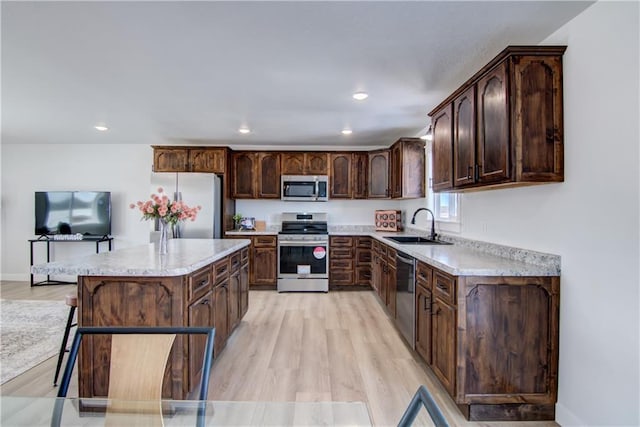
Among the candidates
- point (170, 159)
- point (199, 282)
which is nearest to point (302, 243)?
point (170, 159)

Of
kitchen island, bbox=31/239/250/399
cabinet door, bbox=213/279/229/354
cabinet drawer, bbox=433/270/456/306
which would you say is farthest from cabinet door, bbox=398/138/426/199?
kitchen island, bbox=31/239/250/399

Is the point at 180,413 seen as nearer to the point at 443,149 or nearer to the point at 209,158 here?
the point at 443,149

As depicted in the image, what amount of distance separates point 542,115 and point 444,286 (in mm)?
1209

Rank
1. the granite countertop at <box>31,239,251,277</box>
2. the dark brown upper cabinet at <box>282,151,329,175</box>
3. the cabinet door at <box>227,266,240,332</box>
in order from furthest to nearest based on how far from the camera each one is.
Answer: the dark brown upper cabinet at <box>282,151,329,175</box>
the cabinet door at <box>227,266,240,332</box>
the granite countertop at <box>31,239,251,277</box>

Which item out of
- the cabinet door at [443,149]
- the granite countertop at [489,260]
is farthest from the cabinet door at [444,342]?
the cabinet door at [443,149]

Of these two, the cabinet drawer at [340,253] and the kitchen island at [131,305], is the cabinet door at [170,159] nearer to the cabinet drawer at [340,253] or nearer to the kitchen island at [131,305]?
the cabinet drawer at [340,253]

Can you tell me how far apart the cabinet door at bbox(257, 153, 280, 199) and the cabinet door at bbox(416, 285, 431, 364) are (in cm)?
332

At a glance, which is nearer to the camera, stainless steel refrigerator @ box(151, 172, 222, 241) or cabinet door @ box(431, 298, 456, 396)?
cabinet door @ box(431, 298, 456, 396)

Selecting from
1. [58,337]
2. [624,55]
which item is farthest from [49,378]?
[624,55]

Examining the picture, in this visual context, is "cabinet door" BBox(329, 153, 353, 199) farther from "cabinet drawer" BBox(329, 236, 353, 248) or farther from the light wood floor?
the light wood floor

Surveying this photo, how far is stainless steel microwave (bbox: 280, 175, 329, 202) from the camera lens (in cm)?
531

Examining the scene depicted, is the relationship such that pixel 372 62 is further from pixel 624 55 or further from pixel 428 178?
pixel 428 178

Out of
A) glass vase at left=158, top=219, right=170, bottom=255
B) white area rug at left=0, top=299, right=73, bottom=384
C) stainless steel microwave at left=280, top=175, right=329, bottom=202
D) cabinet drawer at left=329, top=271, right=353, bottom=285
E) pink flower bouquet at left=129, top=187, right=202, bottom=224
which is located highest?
stainless steel microwave at left=280, top=175, right=329, bottom=202

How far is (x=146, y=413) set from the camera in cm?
121
